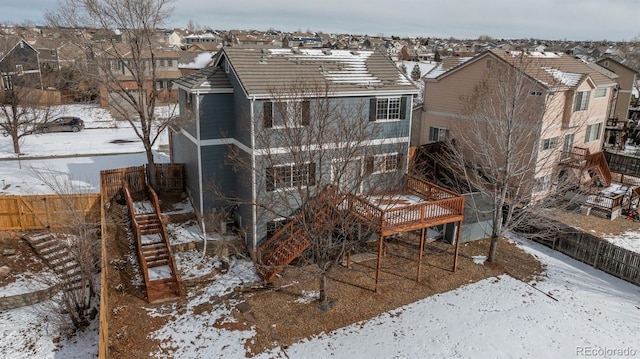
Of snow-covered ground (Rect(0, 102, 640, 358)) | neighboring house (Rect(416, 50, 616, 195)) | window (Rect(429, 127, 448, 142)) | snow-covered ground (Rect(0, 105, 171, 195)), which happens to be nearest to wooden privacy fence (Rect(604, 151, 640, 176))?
neighboring house (Rect(416, 50, 616, 195))

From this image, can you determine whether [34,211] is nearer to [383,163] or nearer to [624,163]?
[383,163]

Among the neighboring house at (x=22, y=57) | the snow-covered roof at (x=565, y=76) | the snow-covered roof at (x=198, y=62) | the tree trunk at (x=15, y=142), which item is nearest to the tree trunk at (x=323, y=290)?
the snow-covered roof at (x=565, y=76)

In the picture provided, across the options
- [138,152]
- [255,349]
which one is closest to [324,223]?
[255,349]

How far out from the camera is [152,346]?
1455 centimetres

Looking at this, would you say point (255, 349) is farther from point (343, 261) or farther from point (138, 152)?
point (138, 152)

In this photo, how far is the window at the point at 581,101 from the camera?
92.1 feet

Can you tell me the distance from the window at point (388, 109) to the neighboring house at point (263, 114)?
5 cm

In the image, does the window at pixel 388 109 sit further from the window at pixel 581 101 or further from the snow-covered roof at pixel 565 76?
the window at pixel 581 101

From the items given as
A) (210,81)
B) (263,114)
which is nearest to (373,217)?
(263,114)

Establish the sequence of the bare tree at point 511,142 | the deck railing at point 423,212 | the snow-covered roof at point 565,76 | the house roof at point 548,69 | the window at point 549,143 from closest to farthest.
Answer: the deck railing at point 423,212, the bare tree at point 511,142, the house roof at point 548,69, the snow-covered roof at point 565,76, the window at point 549,143

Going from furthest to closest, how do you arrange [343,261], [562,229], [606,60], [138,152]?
[606,60]
[138,152]
[562,229]
[343,261]

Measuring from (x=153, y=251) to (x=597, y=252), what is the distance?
2176cm

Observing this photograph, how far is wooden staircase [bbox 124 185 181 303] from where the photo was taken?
1741 cm

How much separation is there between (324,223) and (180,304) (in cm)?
679
